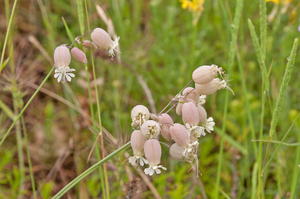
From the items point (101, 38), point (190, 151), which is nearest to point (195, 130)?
point (190, 151)

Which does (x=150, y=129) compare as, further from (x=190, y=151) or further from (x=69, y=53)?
(x=69, y=53)

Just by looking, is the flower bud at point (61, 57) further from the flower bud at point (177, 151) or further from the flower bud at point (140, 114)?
the flower bud at point (177, 151)

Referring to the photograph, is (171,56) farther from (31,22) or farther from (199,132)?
(199,132)

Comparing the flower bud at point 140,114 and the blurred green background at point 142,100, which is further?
the blurred green background at point 142,100

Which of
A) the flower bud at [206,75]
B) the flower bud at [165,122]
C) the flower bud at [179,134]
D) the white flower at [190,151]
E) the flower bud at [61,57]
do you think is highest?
the flower bud at [61,57]

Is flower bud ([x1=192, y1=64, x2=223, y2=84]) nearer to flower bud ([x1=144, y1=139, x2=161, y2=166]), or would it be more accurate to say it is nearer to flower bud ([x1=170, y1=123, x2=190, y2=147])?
flower bud ([x1=170, y1=123, x2=190, y2=147])

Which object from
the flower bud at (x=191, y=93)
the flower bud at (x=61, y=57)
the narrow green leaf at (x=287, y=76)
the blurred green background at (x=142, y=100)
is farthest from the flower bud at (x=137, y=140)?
the blurred green background at (x=142, y=100)

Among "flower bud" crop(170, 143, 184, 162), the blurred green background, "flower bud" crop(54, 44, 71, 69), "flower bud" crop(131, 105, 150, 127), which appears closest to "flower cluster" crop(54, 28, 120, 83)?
"flower bud" crop(54, 44, 71, 69)
